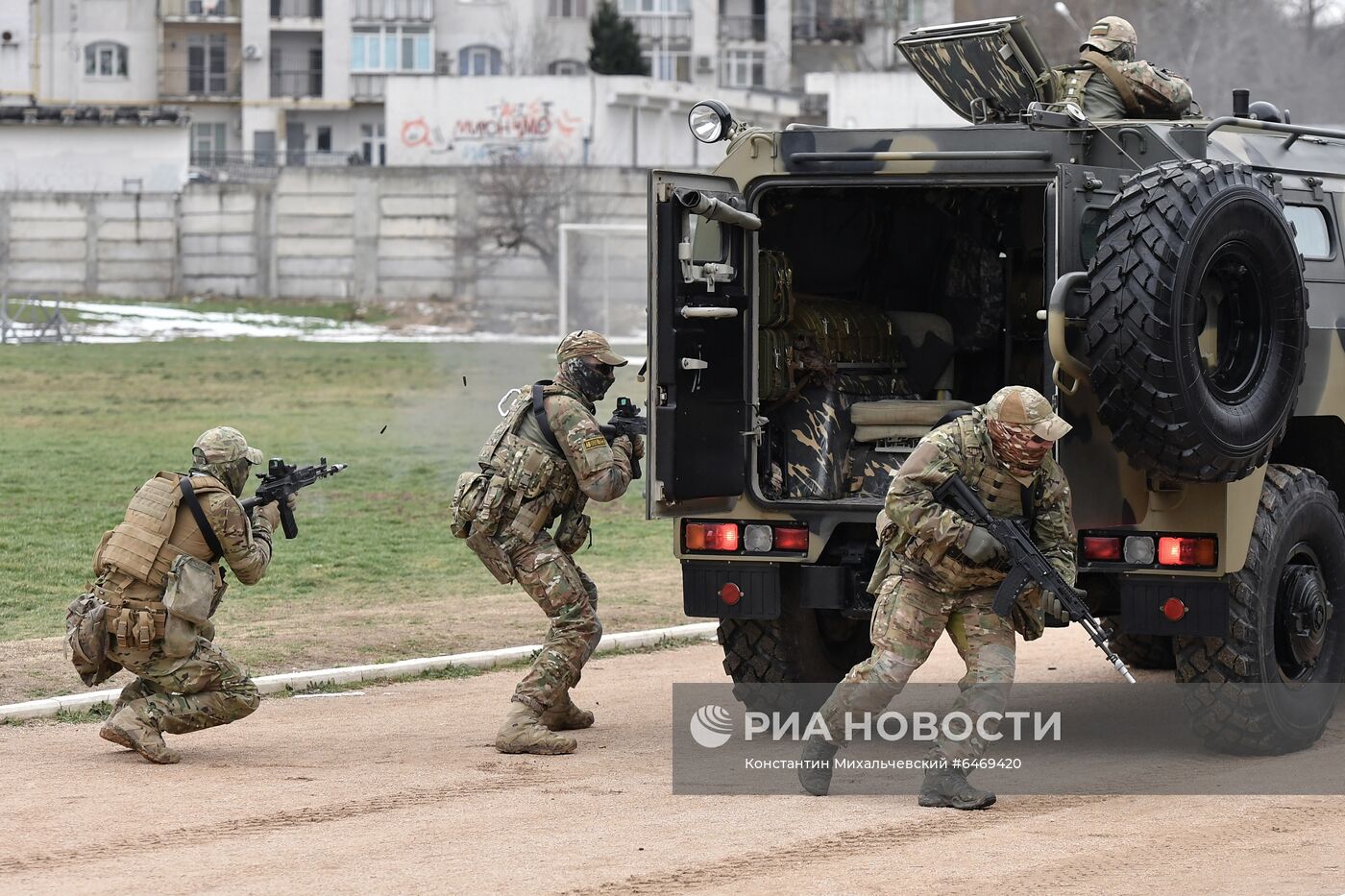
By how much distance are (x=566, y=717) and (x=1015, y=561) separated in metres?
2.69

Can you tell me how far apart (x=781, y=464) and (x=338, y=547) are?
7.35 meters

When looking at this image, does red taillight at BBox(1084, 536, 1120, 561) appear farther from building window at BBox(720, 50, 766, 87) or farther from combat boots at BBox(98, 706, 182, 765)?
building window at BBox(720, 50, 766, 87)

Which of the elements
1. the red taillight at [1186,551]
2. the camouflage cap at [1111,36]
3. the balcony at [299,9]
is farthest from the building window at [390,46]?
the red taillight at [1186,551]

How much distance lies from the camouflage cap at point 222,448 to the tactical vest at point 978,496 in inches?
116

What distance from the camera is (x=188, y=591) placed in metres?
→ 8.75

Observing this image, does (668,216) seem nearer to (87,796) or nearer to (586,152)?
(87,796)

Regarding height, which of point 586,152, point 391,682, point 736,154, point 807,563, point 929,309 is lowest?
point 391,682

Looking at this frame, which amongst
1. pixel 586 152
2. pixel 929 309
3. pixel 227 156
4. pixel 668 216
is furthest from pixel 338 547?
pixel 227 156

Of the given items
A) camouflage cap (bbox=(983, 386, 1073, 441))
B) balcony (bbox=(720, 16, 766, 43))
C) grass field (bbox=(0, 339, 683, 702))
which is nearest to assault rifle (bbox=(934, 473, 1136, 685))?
camouflage cap (bbox=(983, 386, 1073, 441))

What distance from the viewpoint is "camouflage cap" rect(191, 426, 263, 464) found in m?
8.94

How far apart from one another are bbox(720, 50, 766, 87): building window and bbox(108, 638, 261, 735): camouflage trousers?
62228 millimetres

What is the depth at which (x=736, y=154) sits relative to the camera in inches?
356

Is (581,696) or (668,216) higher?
(668,216)

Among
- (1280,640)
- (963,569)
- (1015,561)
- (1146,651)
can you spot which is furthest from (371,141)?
(1015,561)
